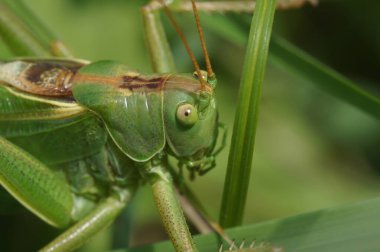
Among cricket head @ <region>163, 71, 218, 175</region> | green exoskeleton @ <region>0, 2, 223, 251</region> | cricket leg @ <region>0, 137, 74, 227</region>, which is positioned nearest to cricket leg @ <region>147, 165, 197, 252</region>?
green exoskeleton @ <region>0, 2, 223, 251</region>

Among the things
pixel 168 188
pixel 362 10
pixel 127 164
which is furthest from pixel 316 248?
pixel 362 10

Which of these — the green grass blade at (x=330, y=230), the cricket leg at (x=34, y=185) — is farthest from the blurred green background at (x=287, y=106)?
the green grass blade at (x=330, y=230)

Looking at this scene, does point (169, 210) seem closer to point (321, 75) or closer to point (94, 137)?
point (94, 137)

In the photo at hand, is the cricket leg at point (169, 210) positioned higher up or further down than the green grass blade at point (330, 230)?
further down

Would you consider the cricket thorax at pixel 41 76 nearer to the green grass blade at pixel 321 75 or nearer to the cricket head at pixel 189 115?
the cricket head at pixel 189 115

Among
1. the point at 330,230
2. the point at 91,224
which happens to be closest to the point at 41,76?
the point at 91,224

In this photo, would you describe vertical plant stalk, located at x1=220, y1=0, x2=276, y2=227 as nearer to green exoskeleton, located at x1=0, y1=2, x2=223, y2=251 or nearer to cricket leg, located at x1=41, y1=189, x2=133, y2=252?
green exoskeleton, located at x1=0, y1=2, x2=223, y2=251

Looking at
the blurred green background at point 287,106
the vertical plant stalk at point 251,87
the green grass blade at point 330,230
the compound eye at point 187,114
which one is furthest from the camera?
the blurred green background at point 287,106

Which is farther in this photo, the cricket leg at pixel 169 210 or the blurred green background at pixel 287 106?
the blurred green background at pixel 287 106
